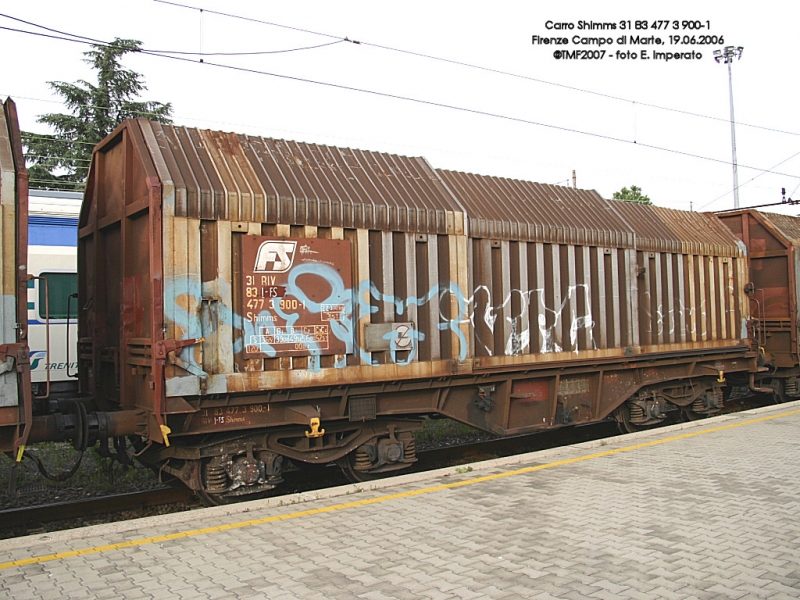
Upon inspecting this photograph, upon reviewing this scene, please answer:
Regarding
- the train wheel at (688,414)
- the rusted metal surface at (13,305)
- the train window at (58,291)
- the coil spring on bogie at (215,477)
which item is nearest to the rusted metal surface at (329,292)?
the coil spring on bogie at (215,477)

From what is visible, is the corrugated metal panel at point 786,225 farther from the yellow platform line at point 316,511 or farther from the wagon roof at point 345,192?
the yellow platform line at point 316,511

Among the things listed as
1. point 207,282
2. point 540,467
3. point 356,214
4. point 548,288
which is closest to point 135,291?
point 207,282

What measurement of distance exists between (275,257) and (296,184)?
965mm

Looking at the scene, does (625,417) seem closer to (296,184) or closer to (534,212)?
(534,212)

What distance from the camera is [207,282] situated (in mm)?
6254

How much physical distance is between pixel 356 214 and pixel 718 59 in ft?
94.5

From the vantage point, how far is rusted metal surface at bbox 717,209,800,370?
1367 cm

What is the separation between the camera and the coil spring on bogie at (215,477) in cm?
648

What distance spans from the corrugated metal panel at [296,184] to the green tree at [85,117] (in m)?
24.0

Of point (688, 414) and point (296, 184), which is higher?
point (296, 184)

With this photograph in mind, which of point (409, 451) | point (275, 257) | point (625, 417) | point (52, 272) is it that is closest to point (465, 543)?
point (409, 451)

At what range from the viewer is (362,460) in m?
7.50

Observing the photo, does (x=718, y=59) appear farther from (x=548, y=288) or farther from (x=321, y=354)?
(x=321, y=354)

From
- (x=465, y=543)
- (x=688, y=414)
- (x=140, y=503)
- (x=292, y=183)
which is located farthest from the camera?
(x=688, y=414)
